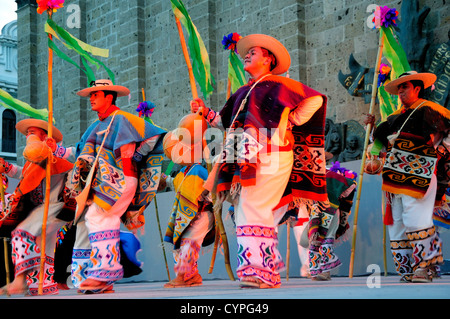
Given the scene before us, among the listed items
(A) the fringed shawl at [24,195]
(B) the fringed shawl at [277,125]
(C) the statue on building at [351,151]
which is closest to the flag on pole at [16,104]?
(A) the fringed shawl at [24,195]

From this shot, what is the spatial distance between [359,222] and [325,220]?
3.63ft

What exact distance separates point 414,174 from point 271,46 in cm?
165

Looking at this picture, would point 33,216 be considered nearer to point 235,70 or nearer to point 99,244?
point 99,244

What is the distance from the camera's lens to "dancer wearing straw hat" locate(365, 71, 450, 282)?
17.8ft

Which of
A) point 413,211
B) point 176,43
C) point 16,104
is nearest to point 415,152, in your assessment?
point 413,211

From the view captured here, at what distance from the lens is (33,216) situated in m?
5.50

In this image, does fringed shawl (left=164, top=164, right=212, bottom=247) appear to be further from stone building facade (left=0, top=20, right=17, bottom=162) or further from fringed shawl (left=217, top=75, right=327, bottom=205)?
stone building facade (left=0, top=20, right=17, bottom=162)

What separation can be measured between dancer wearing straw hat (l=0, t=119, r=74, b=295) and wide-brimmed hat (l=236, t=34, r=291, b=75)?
173cm

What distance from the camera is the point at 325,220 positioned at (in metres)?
7.45

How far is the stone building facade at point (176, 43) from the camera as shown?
369 inches

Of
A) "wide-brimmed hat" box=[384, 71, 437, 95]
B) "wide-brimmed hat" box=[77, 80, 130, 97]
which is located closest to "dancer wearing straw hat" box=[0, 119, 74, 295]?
"wide-brimmed hat" box=[77, 80, 130, 97]

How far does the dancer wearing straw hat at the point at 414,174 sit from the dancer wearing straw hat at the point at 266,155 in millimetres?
992
